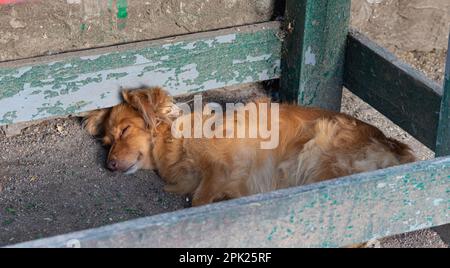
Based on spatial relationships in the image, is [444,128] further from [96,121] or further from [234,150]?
[96,121]

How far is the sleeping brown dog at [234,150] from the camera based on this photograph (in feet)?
14.3

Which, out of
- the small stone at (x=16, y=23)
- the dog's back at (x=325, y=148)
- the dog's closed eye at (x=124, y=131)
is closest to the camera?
the dog's back at (x=325, y=148)

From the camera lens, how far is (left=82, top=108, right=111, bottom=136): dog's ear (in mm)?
4945

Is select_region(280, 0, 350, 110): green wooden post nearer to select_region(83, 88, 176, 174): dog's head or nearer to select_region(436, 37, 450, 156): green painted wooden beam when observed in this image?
select_region(83, 88, 176, 174): dog's head

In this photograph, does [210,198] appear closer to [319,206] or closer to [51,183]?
[51,183]

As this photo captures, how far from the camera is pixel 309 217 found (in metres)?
2.74

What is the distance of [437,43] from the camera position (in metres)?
5.60

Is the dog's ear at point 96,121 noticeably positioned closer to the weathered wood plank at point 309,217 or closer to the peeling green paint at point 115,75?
the peeling green paint at point 115,75

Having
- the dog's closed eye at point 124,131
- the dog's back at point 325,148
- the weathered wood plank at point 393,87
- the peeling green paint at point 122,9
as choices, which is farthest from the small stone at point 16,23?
the weathered wood plank at point 393,87

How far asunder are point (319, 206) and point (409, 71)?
197 centimetres

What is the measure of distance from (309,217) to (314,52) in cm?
231

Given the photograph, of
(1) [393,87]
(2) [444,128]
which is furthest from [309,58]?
(2) [444,128]

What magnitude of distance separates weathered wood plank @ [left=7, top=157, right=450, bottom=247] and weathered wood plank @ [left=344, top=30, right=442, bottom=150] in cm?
136
